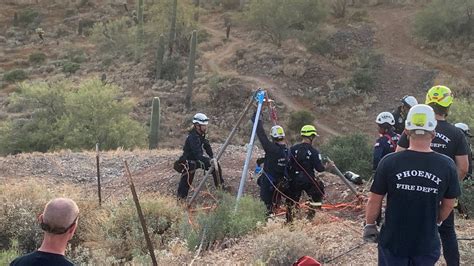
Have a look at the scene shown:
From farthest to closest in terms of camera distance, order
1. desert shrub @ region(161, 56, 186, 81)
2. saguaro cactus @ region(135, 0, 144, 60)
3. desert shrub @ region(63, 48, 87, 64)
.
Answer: desert shrub @ region(63, 48, 87, 64) < saguaro cactus @ region(135, 0, 144, 60) < desert shrub @ region(161, 56, 186, 81)

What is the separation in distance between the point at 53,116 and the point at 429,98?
22.7 metres

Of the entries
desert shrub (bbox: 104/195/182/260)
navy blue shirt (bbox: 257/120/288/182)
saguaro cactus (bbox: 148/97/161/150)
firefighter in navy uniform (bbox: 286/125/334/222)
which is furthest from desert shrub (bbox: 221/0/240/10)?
firefighter in navy uniform (bbox: 286/125/334/222)

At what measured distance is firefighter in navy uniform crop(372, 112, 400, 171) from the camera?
767 cm

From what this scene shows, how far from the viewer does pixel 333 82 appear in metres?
33.1

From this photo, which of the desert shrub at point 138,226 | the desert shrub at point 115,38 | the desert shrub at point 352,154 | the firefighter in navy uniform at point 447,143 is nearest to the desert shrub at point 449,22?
the desert shrub at point 115,38

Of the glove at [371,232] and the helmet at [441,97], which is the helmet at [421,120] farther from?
the helmet at [441,97]

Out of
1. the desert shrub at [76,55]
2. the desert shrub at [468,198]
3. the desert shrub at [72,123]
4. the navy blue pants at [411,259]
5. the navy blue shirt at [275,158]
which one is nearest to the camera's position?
the navy blue pants at [411,259]

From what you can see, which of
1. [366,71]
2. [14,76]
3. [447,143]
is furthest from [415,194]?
[14,76]

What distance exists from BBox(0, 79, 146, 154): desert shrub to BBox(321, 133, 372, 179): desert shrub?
8.77 metres

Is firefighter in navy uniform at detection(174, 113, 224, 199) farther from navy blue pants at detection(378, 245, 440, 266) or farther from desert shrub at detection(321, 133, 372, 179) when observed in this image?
desert shrub at detection(321, 133, 372, 179)

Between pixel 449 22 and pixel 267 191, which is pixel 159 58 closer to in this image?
pixel 449 22

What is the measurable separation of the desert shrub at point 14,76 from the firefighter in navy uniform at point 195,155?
32.1 metres

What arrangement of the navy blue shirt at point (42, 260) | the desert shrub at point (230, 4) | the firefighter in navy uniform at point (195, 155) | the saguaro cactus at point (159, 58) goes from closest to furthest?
the navy blue shirt at point (42, 260)
the firefighter in navy uniform at point (195, 155)
the saguaro cactus at point (159, 58)
the desert shrub at point (230, 4)

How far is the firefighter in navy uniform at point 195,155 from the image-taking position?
1027 centimetres
